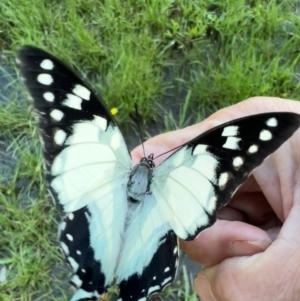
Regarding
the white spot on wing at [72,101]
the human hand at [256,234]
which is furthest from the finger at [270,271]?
the white spot on wing at [72,101]

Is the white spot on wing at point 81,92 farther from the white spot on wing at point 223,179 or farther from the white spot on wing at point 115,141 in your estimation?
the white spot on wing at point 223,179

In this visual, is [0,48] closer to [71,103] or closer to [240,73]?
[240,73]

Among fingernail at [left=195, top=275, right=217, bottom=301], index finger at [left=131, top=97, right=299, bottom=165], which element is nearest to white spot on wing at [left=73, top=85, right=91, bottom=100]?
index finger at [left=131, top=97, right=299, bottom=165]

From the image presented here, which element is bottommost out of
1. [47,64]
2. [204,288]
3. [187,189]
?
[204,288]

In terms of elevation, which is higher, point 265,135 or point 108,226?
point 265,135

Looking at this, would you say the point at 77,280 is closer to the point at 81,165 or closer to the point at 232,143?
the point at 81,165

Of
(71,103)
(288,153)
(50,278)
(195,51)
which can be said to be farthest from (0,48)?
(288,153)

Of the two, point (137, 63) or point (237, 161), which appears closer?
point (237, 161)

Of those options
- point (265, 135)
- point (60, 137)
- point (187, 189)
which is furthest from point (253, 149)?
point (60, 137)
